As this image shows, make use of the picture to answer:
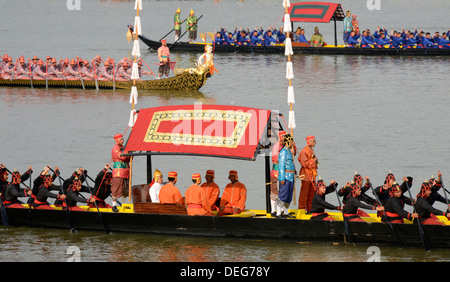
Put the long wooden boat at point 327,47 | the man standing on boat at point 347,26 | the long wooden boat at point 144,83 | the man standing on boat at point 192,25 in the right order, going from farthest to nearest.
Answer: the man standing on boat at point 192,25 < the long wooden boat at point 327,47 < the man standing on boat at point 347,26 < the long wooden boat at point 144,83

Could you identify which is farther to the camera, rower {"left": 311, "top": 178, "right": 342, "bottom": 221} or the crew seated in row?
Result: the crew seated in row

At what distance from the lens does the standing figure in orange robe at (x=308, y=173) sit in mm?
18781

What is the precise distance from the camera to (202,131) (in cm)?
1842

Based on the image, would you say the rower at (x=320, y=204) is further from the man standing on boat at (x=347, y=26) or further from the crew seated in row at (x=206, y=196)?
the man standing on boat at (x=347, y=26)

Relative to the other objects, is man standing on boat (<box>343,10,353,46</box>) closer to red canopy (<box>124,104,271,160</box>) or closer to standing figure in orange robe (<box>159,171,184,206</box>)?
red canopy (<box>124,104,271,160</box>)

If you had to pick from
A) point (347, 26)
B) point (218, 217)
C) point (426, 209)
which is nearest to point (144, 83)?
point (347, 26)

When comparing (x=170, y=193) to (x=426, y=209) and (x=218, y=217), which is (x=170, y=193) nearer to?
(x=218, y=217)

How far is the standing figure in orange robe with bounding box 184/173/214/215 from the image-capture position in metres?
18.6

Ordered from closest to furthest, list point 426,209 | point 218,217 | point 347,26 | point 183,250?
point 426,209 < point 183,250 < point 218,217 < point 347,26

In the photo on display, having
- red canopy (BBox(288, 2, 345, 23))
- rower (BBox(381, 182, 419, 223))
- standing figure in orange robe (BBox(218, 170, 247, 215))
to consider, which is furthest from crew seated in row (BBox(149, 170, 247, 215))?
red canopy (BBox(288, 2, 345, 23))

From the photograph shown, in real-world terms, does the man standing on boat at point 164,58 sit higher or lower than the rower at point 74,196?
higher

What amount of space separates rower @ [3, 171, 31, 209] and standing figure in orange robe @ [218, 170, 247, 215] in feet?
15.2

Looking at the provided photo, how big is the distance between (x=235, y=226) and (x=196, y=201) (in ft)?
3.30

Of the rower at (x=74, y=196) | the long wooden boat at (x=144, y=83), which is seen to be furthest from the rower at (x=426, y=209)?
the long wooden boat at (x=144, y=83)
